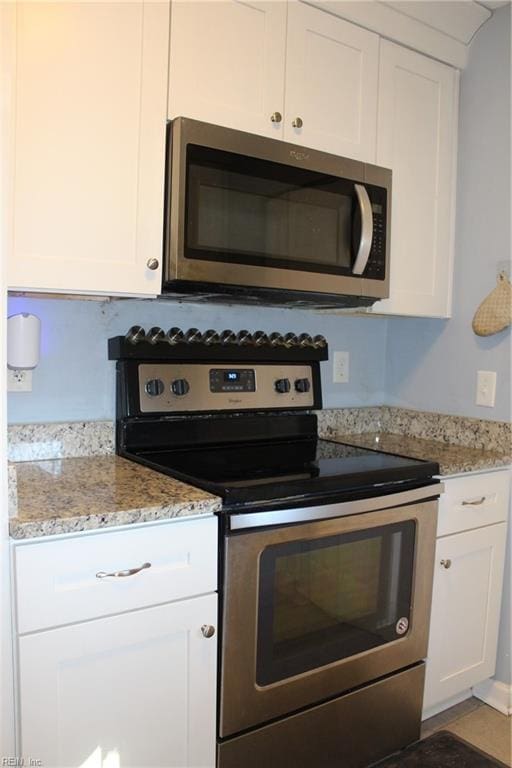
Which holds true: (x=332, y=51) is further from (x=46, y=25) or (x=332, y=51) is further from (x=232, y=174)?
(x=46, y=25)

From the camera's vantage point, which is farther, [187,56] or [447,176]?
[447,176]

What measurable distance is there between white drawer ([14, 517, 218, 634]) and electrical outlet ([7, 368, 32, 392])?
2.16ft

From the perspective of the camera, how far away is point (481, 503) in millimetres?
1933

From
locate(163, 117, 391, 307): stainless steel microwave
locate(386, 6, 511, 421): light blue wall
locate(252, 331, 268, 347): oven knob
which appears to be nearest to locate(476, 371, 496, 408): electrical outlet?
locate(386, 6, 511, 421): light blue wall

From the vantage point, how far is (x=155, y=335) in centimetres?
178

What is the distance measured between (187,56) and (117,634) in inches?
53.7

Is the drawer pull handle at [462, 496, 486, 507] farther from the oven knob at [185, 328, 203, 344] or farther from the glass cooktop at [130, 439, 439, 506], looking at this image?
the oven knob at [185, 328, 203, 344]

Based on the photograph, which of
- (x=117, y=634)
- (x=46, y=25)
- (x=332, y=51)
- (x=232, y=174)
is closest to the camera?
(x=117, y=634)

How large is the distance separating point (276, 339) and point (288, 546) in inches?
32.4

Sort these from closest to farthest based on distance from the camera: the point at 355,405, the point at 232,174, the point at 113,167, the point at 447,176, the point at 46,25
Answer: the point at 46,25, the point at 113,167, the point at 232,174, the point at 447,176, the point at 355,405

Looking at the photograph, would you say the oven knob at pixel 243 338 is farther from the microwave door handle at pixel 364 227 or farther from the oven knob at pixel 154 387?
the microwave door handle at pixel 364 227

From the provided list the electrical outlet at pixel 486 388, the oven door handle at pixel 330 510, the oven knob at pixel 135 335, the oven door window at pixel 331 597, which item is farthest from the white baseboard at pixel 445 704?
the oven knob at pixel 135 335

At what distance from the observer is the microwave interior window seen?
1532 mm

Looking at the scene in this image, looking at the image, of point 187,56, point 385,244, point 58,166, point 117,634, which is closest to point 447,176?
point 385,244
